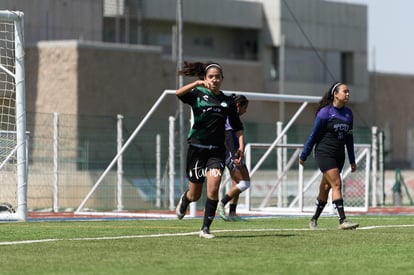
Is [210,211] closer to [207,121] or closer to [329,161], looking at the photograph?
[207,121]

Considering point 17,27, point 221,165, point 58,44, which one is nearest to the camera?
point 221,165

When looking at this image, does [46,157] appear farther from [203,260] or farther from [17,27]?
[203,260]

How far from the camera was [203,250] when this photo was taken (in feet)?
38.8

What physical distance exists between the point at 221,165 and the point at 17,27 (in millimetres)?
5316

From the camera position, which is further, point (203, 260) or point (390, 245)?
point (390, 245)

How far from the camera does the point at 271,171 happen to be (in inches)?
1412

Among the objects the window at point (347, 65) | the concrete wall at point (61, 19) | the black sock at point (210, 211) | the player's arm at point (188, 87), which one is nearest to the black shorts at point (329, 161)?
the black sock at point (210, 211)

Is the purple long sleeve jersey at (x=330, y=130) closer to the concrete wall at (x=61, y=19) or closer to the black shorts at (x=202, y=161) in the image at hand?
the black shorts at (x=202, y=161)

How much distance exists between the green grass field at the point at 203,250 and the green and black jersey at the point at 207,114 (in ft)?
3.53

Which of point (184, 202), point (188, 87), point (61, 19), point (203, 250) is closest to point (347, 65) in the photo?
point (61, 19)

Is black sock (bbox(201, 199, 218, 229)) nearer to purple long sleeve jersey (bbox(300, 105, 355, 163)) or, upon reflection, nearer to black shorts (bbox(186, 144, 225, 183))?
black shorts (bbox(186, 144, 225, 183))

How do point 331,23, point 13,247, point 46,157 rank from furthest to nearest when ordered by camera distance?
point 331,23
point 46,157
point 13,247

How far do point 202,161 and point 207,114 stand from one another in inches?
20.5

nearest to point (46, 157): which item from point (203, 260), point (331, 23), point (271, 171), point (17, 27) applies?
point (271, 171)
